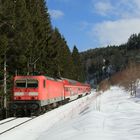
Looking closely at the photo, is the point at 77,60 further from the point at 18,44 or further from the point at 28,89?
the point at 28,89

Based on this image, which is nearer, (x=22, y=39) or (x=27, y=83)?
(x=27, y=83)

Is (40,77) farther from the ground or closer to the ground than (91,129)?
farther from the ground

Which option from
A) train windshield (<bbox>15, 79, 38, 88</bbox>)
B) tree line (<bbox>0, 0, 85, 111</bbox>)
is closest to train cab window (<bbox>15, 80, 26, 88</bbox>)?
train windshield (<bbox>15, 79, 38, 88</bbox>)

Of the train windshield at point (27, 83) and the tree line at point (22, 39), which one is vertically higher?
the tree line at point (22, 39)

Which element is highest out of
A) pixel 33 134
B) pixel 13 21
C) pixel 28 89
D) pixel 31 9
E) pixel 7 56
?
pixel 31 9

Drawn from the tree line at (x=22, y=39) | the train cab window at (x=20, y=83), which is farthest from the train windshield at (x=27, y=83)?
the tree line at (x=22, y=39)

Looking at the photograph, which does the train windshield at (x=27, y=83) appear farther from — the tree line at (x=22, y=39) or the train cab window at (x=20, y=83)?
the tree line at (x=22, y=39)

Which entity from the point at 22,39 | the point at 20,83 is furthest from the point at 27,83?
the point at 22,39

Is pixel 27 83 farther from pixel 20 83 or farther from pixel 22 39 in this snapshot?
pixel 22 39

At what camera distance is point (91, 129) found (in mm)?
15539

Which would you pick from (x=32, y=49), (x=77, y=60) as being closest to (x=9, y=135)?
(x=32, y=49)

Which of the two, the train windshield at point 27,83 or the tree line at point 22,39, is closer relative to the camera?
the train windshield at point 27,83

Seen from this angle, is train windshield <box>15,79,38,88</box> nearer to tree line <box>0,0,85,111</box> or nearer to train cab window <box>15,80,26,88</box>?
train cab window <box>15,80,26,88</box>

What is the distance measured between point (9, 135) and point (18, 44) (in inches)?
833
